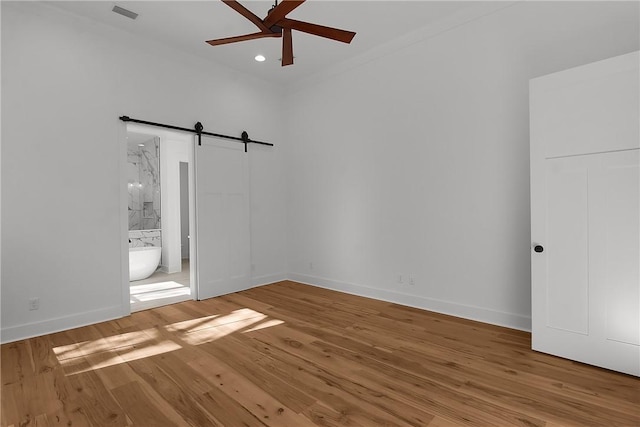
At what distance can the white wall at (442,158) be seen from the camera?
3258 millimetres

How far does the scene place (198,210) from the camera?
463 centimetres

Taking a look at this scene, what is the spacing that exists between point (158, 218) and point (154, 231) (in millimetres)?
1194

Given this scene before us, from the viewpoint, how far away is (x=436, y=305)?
394cm

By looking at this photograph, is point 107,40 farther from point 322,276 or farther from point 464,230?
point 464,230

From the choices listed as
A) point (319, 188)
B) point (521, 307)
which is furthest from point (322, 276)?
point (521, 307)

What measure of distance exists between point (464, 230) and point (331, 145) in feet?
7.73

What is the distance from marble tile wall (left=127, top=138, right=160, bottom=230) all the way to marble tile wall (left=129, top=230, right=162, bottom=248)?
3.73 feet

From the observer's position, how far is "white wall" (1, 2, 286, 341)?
3.23m

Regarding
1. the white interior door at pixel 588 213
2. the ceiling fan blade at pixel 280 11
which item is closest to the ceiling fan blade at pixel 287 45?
the ceiling fan blade at pixel 280 11

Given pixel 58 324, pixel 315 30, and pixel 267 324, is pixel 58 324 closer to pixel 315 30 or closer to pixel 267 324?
pixel 267 324

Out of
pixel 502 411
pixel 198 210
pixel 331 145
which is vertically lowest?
pixel 502 411

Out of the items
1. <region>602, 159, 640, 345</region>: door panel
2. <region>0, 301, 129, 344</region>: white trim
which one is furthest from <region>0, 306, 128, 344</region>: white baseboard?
<region>602, 159, 640, 345</region>: door panel

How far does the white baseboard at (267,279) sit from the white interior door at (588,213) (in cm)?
378

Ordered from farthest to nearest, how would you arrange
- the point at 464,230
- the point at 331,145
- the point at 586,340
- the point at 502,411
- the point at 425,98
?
the point at 331,145
the point at 425,98
the point at 464,230
the point at 586,340
the point at 502,411
